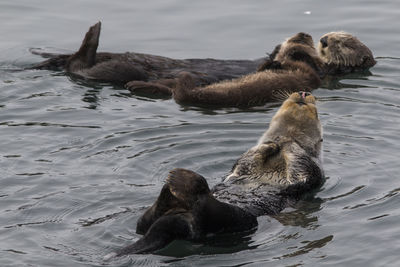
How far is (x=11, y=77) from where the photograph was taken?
9.13 m

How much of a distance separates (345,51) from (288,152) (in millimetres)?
3630

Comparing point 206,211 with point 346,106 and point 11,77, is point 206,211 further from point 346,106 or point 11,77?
point 11,77

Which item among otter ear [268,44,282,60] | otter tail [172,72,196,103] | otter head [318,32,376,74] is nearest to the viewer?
otter tail [172,72,196,103]

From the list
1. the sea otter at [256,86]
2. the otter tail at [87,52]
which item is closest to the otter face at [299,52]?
the sea otter at [256,86]

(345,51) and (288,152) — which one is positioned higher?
(345,51)

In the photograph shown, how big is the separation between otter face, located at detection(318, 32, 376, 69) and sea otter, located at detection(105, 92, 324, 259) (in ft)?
10.7

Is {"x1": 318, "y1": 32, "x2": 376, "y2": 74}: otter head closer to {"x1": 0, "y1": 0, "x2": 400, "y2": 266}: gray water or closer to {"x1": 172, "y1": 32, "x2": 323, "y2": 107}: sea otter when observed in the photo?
{"x1": 0, "y1": 0, "x2": 400, "y2": 266}: gray water

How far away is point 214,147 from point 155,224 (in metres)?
2.41

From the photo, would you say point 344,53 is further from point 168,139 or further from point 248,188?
point 248,188

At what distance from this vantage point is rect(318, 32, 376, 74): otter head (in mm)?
9852

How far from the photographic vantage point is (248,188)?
20.2 ft

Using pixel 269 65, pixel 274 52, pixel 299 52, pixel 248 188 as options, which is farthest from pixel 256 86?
pixel 248 188

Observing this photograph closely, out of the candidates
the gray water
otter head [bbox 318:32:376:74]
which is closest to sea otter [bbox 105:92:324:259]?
the gray water

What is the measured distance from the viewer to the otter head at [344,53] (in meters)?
9.85
